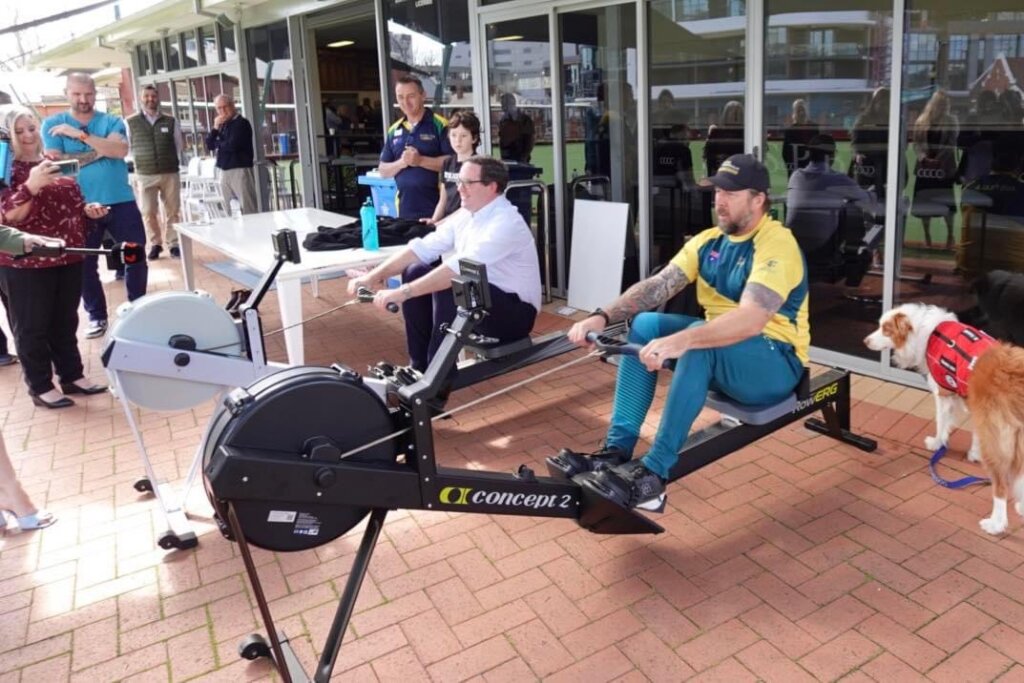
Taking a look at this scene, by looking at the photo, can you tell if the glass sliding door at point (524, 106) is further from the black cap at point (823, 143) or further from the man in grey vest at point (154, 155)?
the man in grey vest at point (154, 155)

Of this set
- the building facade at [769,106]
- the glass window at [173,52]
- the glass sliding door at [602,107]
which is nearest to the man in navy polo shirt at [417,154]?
Result: the building facade at [769,106]

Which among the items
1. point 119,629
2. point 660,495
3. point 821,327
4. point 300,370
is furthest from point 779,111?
point 119,629

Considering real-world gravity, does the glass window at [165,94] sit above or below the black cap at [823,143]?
above

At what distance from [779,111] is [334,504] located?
3467 millimetres

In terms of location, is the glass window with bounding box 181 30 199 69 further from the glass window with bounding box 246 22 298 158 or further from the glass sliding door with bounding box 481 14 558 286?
the glass sliding door with bounding box 481 14 558 286

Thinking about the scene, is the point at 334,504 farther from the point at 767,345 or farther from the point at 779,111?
the point at 779,111

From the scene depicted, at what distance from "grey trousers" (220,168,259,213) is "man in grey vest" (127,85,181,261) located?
676 millimetres

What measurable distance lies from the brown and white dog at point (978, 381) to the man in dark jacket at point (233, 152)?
296 inches

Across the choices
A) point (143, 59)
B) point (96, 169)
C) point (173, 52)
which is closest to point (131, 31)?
point (173, 52)

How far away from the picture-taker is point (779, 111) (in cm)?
445

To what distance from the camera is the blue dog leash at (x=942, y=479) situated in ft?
10.1

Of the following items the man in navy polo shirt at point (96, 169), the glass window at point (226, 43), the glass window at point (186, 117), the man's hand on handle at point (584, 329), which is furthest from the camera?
the glass window at point (186, 117)

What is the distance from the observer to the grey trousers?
30.0 feet

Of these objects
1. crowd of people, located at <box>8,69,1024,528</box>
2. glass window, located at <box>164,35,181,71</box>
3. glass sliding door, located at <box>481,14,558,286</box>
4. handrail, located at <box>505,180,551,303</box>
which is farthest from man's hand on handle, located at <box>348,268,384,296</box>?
glass window, located at <box>164,35,181,71</box>
